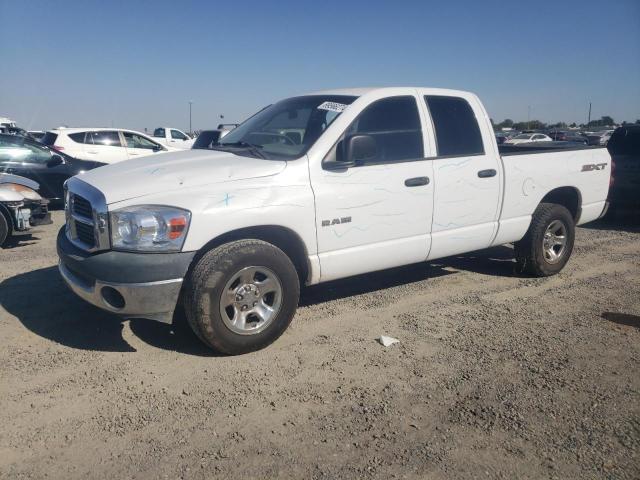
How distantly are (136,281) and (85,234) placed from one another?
738mm

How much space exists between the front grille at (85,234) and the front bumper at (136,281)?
0.15 metres

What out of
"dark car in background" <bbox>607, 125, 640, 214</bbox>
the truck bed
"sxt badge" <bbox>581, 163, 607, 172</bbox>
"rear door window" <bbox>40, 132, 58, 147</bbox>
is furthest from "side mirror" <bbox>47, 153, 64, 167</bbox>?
"dark car in background" <bbox>607, 125, 640, 214</bbox>

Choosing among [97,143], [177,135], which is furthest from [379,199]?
[177,135]

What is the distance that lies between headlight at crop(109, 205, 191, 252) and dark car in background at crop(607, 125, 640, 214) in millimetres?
8224

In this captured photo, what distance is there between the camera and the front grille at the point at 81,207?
152 inches

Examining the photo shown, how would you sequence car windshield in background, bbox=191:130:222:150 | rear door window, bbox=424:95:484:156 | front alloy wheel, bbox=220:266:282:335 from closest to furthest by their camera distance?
front alloy wheel, bbox=220:266:282:335 < rear door window, bbox=424:95:484:156 < car windshield in background, bbox=191:130:222:150

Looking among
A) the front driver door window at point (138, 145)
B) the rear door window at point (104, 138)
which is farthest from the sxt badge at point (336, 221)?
the rear door window at point (104, 138)

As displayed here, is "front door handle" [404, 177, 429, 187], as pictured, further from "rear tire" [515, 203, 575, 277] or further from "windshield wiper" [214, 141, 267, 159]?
"rear tire" [515, 203, 575, 277]

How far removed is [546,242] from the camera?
602 cm

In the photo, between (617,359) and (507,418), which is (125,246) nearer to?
A: (507,418)

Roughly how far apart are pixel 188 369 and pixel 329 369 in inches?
38.3

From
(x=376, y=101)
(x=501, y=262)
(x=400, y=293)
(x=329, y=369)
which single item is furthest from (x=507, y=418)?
(x=501, y=262)

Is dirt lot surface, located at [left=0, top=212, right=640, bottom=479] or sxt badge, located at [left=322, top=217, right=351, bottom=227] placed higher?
sxt badge, located at [left=322, top=217, right=351, bottom=227]

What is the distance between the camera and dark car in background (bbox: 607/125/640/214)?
937 cm
